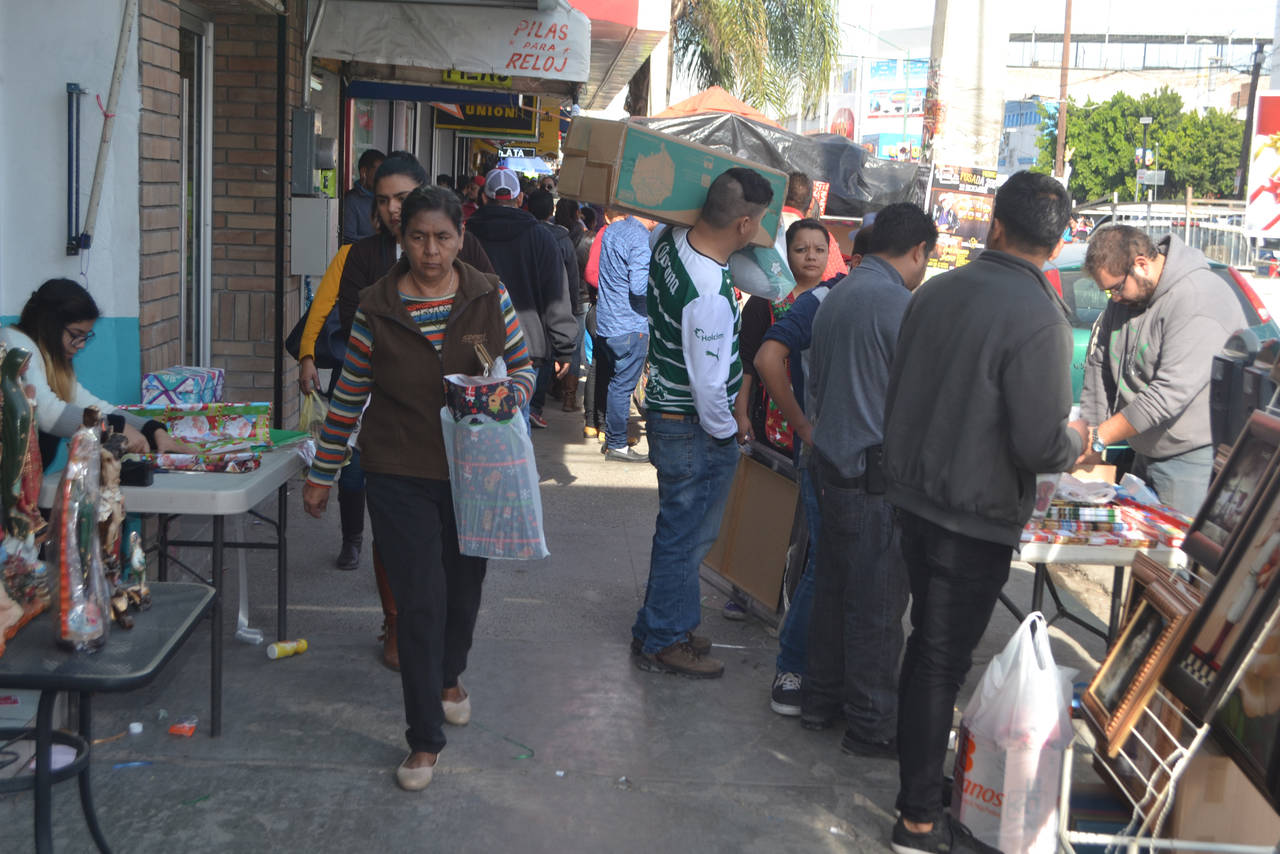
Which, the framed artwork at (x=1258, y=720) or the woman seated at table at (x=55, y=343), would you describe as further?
the woman seated at table at (x=55, y=343)

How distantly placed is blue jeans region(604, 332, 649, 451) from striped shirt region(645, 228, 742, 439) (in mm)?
4498

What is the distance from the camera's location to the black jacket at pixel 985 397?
11.1 ft

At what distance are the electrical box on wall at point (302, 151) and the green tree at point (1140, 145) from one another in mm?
66419

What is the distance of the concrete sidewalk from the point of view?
3.76 meters

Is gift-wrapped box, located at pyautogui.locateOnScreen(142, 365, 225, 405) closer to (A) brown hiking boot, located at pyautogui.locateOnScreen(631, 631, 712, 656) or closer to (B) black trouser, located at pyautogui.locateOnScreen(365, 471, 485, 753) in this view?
(B) black trouser, located at pyautogui.locateOnScreen(365, 471, 485, 753)

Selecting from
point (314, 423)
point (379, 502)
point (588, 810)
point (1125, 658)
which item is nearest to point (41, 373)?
point (379, 502)

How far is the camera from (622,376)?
9500mm

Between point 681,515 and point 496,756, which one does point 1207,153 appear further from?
point 496,756

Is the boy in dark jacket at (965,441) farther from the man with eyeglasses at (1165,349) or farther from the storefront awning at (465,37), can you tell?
the storefront awning at (465,37)

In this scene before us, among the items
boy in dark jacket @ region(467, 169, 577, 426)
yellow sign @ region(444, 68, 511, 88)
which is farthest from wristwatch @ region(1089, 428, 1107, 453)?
yellow sign @ region(444, 68, 511, 88)

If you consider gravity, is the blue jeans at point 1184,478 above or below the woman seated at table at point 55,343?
below

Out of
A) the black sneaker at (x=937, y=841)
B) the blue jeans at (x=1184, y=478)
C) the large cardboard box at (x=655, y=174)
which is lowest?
the black sneaker at (x=937, y=841)

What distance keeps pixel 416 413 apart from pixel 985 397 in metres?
1.74

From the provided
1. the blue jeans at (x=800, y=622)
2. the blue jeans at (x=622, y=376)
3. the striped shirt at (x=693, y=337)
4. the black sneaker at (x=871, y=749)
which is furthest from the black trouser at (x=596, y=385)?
the black sneaker at (x=871, y=749)
